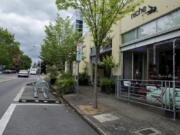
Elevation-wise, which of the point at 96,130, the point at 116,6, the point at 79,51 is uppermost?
the point at 116,6

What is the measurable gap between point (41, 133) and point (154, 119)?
3.83 m

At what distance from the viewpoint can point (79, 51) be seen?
1861cm

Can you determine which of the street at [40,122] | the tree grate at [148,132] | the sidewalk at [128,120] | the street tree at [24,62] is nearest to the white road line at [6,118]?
the street at [40,122]

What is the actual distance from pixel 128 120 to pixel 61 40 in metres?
20.0

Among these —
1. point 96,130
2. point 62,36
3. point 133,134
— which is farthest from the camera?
point 62,36

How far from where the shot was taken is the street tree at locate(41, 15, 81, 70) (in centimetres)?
2958

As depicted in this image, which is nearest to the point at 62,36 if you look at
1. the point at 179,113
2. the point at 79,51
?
the point at 79,51

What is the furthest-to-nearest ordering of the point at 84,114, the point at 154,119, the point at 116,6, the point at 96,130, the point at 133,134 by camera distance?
1. the point at 116,6
2. the point at 84,114
3. the point at 154,119
4. the point at 96,130
5. the point at 133,134

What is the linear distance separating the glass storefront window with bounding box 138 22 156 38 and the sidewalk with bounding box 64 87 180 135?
4330 mm

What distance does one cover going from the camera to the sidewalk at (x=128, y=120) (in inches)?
386

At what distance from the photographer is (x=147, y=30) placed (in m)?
18.3

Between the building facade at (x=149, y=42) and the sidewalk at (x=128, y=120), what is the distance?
2706mm

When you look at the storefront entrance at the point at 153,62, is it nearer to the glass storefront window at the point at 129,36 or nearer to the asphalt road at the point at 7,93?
the glass storefront window at the point at 129,36

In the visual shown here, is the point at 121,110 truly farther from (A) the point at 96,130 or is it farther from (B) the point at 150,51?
(B) the point at 150,51
